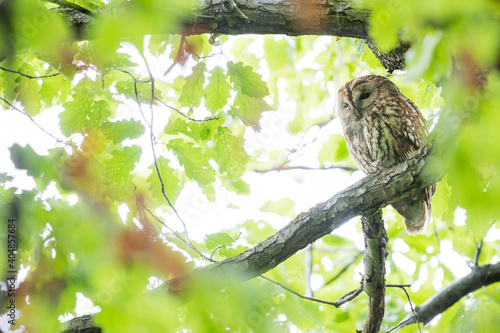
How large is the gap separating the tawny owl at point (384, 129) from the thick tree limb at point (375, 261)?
538 millimetres

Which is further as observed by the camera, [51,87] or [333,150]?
[333,150]

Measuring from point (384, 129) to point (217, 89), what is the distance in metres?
1.16

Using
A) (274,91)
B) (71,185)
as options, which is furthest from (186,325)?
(274,91)

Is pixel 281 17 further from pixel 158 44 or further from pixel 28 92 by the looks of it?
pixel 28 92

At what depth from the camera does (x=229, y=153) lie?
2.04 metres

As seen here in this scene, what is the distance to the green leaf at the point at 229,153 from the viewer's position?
2008 millimetres

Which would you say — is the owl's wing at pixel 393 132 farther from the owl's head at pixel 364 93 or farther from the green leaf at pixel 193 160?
the green leaf at pixel 193 160

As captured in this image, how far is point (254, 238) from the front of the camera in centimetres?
283

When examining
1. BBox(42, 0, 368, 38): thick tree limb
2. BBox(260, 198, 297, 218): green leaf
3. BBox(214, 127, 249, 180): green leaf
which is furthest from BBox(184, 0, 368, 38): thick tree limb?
BBox(260, 198, 297, 218): green leaf

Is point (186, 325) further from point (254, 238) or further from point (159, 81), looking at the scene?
point (159, 81)

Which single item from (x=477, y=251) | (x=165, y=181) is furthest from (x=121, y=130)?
(x=477, y=251)

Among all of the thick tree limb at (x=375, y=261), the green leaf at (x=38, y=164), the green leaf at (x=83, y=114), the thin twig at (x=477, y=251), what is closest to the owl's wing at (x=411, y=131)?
the thick tree limb at (x=375, y=261)

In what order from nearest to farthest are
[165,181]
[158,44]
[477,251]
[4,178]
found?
1. [4,178]
2. [165,181]
3. [158,44]
4. [477,251]

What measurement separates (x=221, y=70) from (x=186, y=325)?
123 cm
